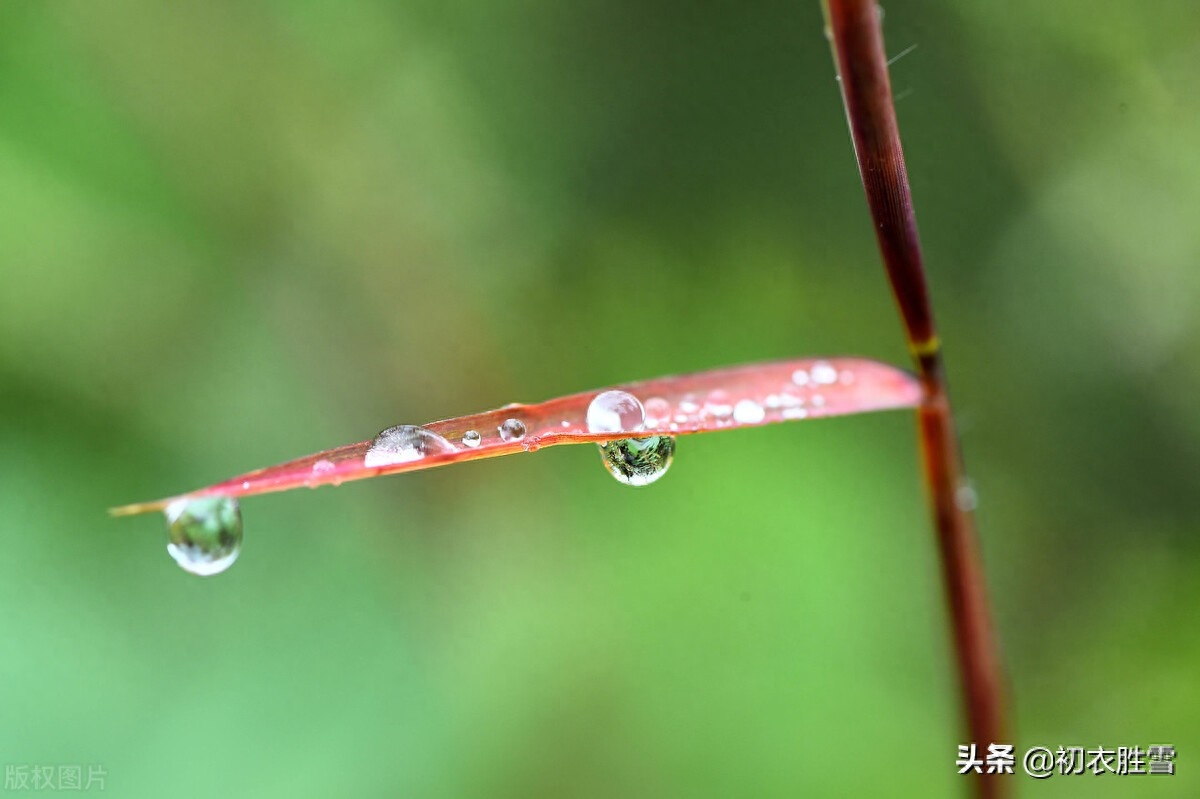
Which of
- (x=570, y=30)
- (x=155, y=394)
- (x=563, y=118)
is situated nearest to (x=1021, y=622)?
(x=563, y=118)

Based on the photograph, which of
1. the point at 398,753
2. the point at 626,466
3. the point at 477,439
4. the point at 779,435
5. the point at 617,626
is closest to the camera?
the point at 477,439

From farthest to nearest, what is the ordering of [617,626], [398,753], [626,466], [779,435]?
[779,435]
[617,626]
[398,753]
[626,466]

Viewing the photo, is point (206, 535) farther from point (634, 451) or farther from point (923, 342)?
point (923, 342)

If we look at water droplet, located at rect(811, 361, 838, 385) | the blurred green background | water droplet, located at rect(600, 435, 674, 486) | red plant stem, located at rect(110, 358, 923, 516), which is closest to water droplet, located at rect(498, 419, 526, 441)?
red plant stem, located at rect(110, 358, 923, 516)

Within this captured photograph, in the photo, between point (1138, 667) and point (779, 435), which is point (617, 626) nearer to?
point (779, 435)

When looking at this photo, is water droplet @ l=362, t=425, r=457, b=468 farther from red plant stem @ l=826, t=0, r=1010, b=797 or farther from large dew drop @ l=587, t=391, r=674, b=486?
red plant stem @ l=826, t=0, r=1010, b=797

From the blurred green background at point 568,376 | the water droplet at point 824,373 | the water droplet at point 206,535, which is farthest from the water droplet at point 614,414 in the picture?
the blurred green background at point 568,376

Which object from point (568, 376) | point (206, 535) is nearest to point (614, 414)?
point (206, 535)
